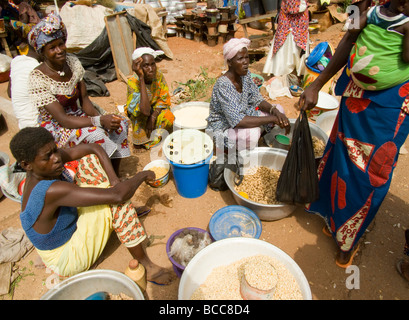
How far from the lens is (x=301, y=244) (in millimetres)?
2641

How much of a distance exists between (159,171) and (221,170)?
2.89 feet

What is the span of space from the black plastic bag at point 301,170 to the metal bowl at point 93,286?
157 centimetres

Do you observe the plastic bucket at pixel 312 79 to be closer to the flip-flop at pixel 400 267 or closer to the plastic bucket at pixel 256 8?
the plastic bucket at pixel 256 8

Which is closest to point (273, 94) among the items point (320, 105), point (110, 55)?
point (320, 105)

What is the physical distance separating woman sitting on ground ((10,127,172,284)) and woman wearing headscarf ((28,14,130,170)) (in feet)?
1.57

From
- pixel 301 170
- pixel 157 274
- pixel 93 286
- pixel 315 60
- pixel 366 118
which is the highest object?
pixel 366 118

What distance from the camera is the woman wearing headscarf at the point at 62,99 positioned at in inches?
98.7

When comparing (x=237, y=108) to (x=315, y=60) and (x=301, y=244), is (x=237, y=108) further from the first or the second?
(x=315, y=60)

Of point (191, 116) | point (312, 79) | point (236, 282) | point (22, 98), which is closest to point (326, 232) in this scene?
point (236, 282)

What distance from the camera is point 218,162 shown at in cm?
306

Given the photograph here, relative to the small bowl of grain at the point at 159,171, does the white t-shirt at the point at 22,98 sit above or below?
above

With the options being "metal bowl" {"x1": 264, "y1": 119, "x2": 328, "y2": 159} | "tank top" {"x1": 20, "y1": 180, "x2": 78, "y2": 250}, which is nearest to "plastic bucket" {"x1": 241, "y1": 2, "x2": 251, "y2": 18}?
"metal bowl" {"x1": 264, "y1": 119, "x2": 328, "y2": 159}

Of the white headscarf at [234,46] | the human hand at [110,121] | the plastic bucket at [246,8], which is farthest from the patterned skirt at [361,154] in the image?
the plastic bucket at [246,8]
